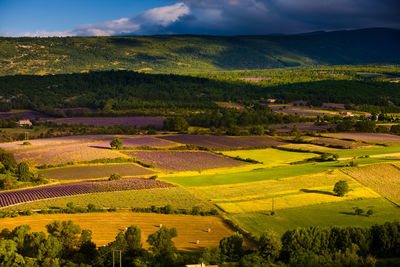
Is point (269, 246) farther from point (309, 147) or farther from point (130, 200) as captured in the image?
point (309, 147)

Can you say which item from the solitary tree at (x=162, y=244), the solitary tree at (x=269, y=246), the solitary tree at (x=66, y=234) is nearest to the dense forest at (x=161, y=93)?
the solitary tree at (x=66, y=234)

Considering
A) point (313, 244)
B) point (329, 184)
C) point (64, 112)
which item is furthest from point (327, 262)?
point (64, 112)

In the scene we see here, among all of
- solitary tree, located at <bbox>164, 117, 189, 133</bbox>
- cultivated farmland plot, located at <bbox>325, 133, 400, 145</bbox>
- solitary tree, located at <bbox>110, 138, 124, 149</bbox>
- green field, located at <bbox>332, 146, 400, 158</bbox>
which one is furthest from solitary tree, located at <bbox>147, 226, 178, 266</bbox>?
solitary tree, located at <bbox>164, 117, 189, 133</bbox>

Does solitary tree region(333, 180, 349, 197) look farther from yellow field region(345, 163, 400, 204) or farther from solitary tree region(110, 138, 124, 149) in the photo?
solitary tree region(110, 138, 124, 149)

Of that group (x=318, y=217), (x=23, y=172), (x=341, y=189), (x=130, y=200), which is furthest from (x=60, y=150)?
(x=318, y=217)

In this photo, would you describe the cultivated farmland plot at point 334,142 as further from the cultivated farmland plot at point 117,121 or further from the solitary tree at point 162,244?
the solitary tree at point 162,244

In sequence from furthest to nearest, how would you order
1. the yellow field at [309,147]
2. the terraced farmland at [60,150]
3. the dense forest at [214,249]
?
the yellow field at [309,147] → the terraced farmland at [60,150] → the dense forest at [214,249]

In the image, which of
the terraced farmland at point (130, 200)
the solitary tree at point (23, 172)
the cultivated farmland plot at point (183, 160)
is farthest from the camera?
the cultivated farmland plot at point (183, 160)
